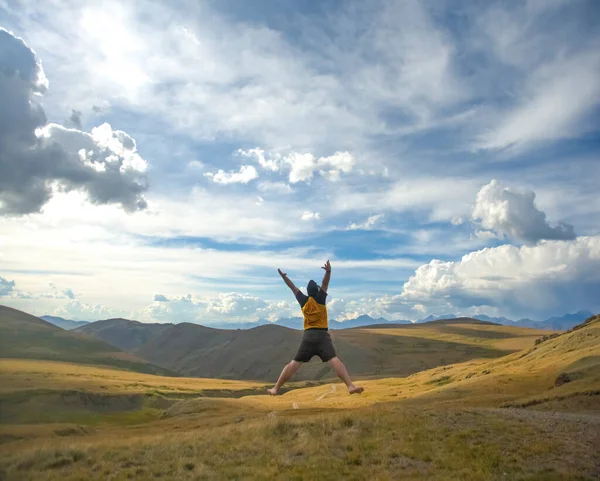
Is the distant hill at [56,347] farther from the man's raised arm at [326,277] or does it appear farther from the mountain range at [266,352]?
the man's raised arm at [326,277]

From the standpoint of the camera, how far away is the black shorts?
931cm

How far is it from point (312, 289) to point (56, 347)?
175 m

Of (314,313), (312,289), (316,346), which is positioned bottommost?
(316,346)

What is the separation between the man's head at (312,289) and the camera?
949 cm

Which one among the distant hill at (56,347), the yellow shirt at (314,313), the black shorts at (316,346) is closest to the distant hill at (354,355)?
the distant hill at (56,347)

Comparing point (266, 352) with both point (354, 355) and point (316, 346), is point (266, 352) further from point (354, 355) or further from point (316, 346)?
point (316, 346)

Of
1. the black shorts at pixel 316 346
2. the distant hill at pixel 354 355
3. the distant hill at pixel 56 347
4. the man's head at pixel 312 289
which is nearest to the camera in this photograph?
the black shorts at pixel 316 346

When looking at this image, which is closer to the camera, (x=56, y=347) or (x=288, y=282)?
(x=288, y=282)

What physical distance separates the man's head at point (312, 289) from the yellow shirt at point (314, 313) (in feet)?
0.38

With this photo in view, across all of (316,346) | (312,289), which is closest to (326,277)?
(312,289)

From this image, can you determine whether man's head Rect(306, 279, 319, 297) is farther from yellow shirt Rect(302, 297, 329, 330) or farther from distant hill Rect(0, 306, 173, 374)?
distant hill Rect(0, 306, 173, 374)

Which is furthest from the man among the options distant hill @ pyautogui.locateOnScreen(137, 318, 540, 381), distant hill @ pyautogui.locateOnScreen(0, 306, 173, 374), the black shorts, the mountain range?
distant hill @ pyautogui.locateOnScreen(0, 306, 173, 374)

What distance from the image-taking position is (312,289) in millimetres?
9492

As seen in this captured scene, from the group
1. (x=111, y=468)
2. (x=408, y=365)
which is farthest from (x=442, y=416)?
(x=408, y=365)
